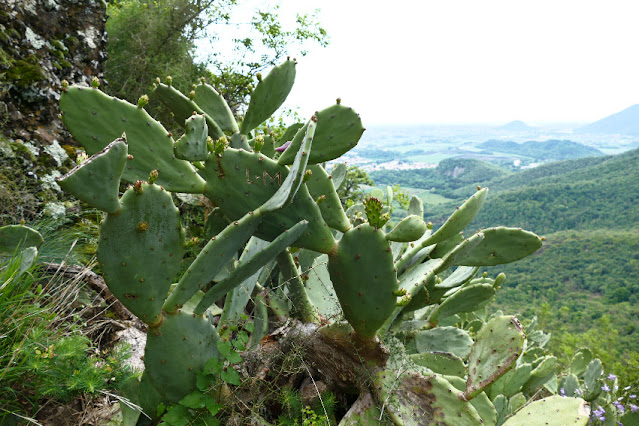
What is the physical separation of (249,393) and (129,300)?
1.85 feet

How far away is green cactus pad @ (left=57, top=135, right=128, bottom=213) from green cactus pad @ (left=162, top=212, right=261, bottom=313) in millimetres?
302

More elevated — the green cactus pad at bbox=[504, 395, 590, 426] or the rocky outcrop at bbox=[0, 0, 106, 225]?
the rocky outcrop at bbox=[0, 0, 106, 225]

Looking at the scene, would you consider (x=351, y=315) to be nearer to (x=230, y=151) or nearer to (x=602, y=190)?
(x=230, y=151)

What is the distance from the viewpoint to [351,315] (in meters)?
1.33

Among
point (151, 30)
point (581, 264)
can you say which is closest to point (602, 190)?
point (581, 264)

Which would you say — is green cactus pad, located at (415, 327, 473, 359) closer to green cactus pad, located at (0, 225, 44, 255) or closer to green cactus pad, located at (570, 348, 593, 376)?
green cactus pad, located at (0, 225, 44, 255)

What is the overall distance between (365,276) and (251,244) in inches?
21.7

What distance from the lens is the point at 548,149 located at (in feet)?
363

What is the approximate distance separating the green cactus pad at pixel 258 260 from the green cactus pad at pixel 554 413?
1.10 m

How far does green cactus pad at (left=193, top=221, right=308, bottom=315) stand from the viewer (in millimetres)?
1131

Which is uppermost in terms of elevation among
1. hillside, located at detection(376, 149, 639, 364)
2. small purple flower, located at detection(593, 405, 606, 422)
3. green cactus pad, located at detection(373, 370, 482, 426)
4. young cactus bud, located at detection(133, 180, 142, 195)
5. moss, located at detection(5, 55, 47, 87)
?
moss, located at detection(5, 55, 47, 87)

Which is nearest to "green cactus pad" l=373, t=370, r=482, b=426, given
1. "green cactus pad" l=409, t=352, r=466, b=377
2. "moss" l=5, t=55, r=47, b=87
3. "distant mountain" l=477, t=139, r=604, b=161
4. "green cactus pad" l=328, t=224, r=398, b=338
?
"green cactus pad" l=328, t=224, r=398, b=338

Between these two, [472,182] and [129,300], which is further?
[472,182]

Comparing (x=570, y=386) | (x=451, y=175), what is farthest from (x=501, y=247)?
(x=451, y=175)
